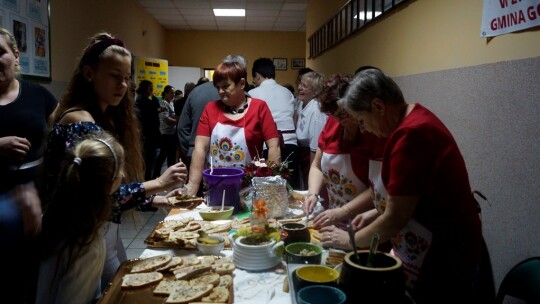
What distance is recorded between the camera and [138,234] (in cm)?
409

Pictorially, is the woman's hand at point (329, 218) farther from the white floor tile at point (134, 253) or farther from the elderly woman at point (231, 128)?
the white floor tile at point (134, 253)

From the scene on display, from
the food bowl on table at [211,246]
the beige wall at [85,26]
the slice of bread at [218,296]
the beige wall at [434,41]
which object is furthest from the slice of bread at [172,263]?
the beige wall at [85,26]

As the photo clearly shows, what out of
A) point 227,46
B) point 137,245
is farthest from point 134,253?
point 227,46

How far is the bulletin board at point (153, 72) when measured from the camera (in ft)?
24.8

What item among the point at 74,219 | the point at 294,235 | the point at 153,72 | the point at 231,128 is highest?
the point at 153,72

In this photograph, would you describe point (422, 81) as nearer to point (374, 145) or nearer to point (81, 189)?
point (374, 145)

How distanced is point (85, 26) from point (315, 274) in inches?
194

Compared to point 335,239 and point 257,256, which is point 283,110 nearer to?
point 335,239

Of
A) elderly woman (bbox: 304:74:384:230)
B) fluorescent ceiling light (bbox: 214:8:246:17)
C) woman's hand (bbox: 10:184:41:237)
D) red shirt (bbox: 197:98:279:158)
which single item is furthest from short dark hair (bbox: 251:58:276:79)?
fluorescent ceiling light (bbox: 214:8:246:17)

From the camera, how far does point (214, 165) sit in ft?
7.72

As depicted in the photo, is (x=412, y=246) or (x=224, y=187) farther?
(x=224, y=187)

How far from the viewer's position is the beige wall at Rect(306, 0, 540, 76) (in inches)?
70.9

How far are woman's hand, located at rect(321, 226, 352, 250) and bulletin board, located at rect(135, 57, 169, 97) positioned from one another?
22.2ft

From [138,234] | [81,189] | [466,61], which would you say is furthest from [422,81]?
[138,234]
